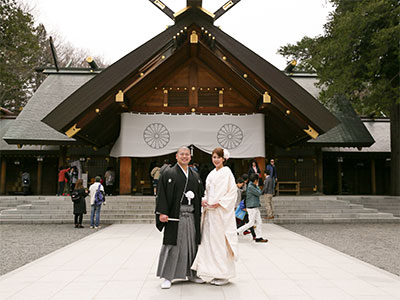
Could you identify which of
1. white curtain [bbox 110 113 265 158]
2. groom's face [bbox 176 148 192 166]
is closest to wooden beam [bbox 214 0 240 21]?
white curtain [bbox 110 113 265 158]

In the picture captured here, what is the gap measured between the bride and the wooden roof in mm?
6929

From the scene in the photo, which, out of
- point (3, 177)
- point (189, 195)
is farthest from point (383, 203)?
point (3, 177)

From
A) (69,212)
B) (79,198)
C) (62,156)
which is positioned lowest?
(69,212)

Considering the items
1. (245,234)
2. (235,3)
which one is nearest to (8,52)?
(235,3)

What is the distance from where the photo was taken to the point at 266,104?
450 inches

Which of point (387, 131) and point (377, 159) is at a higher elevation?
point (387, 131)

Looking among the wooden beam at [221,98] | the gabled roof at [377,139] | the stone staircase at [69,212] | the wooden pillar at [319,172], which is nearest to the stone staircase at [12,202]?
the stone staircase at [69,212]

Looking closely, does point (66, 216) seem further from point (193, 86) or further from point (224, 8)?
point (224, 8)

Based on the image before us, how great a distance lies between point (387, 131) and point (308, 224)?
1233cm

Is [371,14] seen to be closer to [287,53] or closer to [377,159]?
[287,53]

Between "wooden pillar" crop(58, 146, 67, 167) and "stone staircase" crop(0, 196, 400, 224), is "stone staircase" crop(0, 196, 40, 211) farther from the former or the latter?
"wooden pillar" crop(58, 146, 67, 167)

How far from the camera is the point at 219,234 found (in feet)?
13.1

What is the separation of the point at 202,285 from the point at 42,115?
1451 centimetres

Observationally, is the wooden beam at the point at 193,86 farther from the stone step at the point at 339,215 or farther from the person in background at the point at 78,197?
the person in background at the point at 78,197
